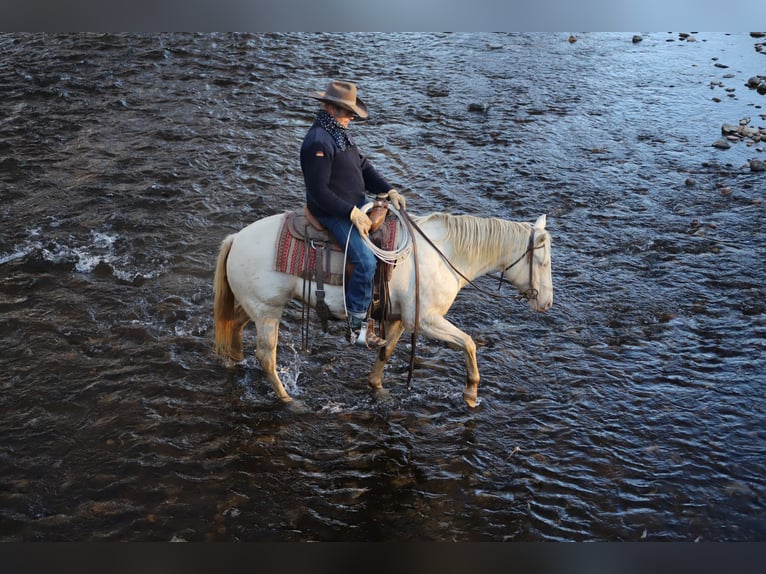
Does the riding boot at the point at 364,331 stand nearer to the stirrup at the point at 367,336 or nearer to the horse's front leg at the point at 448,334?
the stirrup at the point at 367,336

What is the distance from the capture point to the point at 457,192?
11812mm

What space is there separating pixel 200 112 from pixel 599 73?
9403 millimetres

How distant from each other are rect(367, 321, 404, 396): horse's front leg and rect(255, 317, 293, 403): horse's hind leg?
915mm

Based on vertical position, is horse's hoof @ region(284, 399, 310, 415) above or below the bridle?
below

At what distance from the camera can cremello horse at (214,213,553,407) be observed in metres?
6.87

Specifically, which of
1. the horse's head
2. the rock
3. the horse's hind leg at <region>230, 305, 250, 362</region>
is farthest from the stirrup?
the rock

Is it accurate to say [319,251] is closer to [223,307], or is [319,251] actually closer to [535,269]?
[223,307]

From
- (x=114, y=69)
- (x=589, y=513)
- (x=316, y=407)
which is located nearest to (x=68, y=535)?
(x=316, y=407)

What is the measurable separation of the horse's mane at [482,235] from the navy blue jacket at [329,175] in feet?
2.82

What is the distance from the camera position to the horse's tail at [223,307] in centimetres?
708

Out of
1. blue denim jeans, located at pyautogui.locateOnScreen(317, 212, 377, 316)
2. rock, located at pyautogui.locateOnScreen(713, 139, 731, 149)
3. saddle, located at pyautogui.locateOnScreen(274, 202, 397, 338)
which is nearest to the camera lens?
blue denim jeans, located at pyautogui.locateOnScreen(317, 212, 377, 316)

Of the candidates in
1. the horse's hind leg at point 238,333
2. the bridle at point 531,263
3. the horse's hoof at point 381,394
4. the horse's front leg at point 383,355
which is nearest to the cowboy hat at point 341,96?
the bridle at point 531,263

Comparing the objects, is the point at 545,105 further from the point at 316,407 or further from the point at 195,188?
the point at 316,407

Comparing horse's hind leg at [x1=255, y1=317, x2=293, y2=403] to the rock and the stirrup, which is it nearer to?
the stirrup
